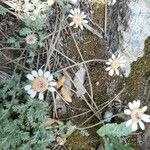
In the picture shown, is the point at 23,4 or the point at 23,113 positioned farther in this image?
the point at 23,4

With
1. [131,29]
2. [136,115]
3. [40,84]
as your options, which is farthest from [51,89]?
[131,29]

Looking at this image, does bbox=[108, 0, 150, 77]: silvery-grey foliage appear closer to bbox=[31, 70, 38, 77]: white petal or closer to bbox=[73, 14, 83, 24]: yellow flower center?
bbox=[73, 14, 83, 24]: yellow flower center

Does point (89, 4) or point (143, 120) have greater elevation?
point (89, 4)

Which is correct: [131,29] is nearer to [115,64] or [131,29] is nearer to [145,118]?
[115,64]

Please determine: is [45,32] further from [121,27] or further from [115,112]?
[115,112]

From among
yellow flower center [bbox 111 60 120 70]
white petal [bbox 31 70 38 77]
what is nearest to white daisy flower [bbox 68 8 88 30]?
yellow flower center [bbox 111 60 120 70]

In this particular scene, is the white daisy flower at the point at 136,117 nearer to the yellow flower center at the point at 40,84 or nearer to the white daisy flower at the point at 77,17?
the yellow flower center at the point at 40,84

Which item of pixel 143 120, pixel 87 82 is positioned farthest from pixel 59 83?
pixel 143 120

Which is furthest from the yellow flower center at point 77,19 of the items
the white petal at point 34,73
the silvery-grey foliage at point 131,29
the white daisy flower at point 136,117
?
the white daisy flower at point 136,117
